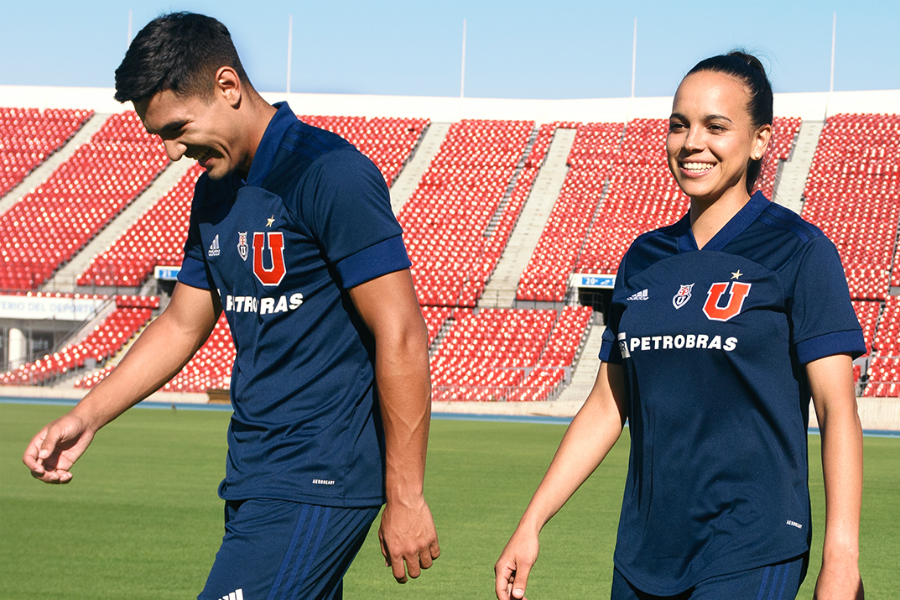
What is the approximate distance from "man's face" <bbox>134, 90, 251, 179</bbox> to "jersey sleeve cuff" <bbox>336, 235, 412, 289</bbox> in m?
0.52

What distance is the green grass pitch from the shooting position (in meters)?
6.99

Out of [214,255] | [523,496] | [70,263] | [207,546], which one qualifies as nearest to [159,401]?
[70,263]

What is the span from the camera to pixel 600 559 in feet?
26.2

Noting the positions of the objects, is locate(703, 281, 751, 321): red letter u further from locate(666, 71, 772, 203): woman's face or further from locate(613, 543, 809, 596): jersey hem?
locate(613, 543, 809, 596): jersey hem

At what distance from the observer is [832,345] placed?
2.49 m

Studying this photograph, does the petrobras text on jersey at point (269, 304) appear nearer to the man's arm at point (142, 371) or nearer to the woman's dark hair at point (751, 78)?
the man's arm at point (142, 371)

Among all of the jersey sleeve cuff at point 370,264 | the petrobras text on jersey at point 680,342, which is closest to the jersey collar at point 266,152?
the jersey sleeve cuff at point 370,264

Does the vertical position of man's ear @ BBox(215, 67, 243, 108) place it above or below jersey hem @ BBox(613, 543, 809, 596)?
above

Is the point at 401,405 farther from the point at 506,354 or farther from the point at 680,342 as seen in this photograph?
the point at 506,354

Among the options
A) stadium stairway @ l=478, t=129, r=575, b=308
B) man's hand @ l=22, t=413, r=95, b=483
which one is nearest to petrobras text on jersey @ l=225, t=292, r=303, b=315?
man's hand @ l=22, t=413, r=95, b=483

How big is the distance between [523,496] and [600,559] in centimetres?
343

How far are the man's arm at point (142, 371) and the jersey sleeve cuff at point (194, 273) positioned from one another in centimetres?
3

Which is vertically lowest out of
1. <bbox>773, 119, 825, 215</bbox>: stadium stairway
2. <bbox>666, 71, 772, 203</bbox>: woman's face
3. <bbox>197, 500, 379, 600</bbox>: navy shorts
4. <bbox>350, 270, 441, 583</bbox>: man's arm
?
<bbox>773, 119, 825, 215</bbox>: stadium stairway

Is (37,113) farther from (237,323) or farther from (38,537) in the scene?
(237,323)
